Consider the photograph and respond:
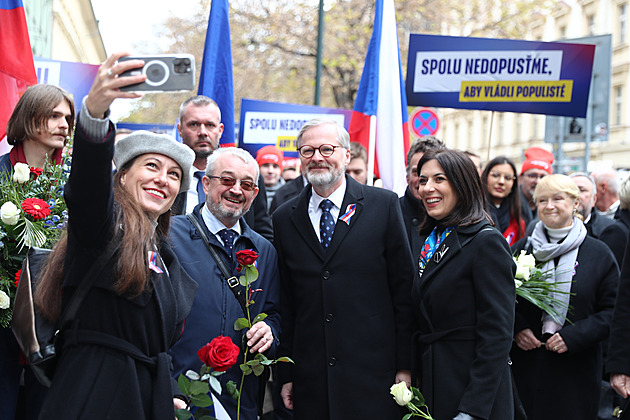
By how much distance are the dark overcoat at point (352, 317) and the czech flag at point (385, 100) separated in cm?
225

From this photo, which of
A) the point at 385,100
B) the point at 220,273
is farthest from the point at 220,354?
the point at 385,100

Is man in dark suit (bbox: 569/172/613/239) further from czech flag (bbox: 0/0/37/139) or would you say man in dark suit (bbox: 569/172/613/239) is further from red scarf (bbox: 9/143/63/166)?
czech flag (bbox: 0/0/37/139)

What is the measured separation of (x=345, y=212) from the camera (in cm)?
396

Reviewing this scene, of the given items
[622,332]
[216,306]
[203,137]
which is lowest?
[622,332]

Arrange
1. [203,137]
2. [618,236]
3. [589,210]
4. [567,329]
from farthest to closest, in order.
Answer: [589,210]
[618,236]
[203,137]
[567,329]

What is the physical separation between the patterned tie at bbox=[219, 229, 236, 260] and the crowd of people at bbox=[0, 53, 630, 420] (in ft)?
0.04

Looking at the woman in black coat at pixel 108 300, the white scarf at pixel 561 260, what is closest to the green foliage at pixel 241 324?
the woman in black coat at pixel 108 300

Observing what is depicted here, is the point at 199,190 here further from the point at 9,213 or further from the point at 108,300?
the point at 108,300

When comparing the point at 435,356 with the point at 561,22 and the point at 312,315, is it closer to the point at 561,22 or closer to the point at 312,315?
the point at 312,315

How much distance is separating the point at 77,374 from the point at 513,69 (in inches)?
225

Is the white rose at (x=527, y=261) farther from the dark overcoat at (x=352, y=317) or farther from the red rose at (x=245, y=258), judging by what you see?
the red rose at (x=245, y=258)

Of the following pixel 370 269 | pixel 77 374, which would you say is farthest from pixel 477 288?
pixel 77 374

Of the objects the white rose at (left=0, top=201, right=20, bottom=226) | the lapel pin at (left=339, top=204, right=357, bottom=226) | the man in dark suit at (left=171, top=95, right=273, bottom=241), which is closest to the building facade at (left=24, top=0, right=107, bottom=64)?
the man in dark suit at (left=171, top=95, right=273, bottom=241)

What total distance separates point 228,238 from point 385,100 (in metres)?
3.13
